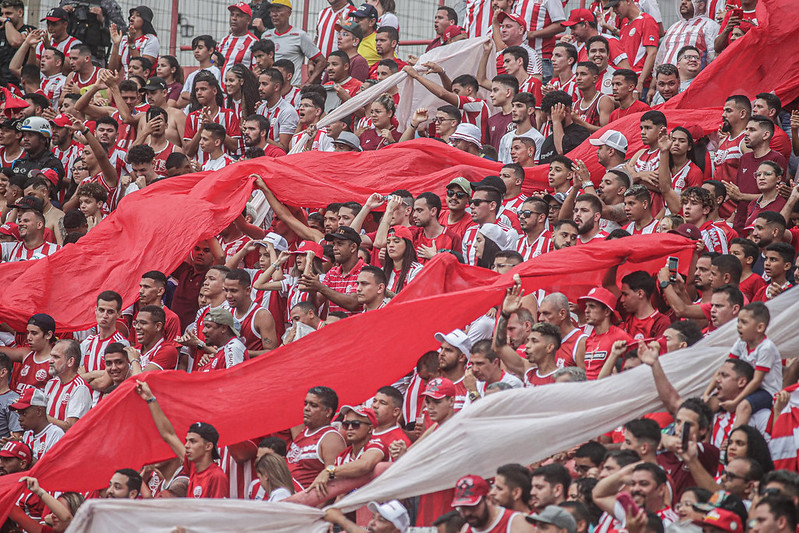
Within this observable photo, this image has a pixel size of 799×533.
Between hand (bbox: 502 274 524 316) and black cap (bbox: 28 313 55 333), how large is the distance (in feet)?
14.5

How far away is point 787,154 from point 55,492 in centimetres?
673

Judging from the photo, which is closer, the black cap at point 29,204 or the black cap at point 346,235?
the black cap at point 346,235

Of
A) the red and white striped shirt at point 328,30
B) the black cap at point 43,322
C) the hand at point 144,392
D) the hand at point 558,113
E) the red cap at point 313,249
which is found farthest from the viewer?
the red and white striped shirt at point 328,30

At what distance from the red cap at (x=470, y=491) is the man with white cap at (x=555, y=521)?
0.54 m

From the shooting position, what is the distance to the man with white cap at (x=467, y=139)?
42.0ft

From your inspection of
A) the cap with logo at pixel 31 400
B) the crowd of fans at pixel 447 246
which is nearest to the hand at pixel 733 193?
the crowd of fans at pixel 447 246

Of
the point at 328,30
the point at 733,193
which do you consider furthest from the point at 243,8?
the point at 733,193

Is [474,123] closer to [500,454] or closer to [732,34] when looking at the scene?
[732,34]

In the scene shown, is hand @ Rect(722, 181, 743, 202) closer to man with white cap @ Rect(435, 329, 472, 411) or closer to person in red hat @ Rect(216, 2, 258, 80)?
man with white cap @ Rect(435, 329, 472, 411)

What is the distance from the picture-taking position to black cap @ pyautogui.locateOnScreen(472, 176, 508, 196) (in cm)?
1102

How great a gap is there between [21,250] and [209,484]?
5.40m

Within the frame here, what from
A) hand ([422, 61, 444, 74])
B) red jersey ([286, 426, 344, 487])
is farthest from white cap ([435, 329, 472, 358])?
hand ([422, 61, 444, 74])

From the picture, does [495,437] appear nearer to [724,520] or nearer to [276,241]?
[724,520]

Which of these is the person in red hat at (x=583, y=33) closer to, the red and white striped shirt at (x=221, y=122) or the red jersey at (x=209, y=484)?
the red and white striped shirt at (x=221, y=122)
